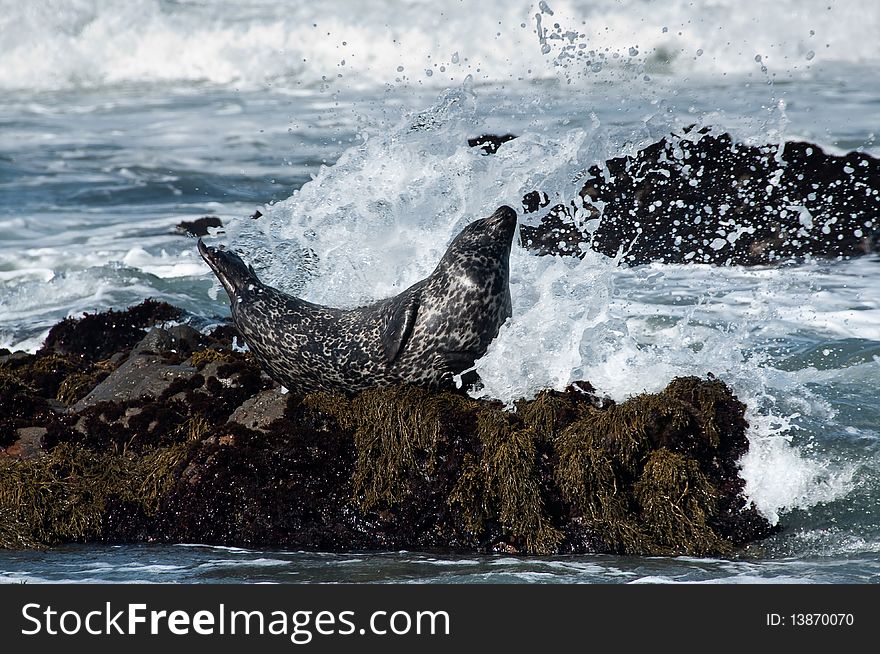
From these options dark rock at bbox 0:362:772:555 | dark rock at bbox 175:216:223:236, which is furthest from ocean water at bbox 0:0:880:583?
dark rock at bbox 175:216:223:236

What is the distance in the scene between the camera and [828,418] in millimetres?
7559

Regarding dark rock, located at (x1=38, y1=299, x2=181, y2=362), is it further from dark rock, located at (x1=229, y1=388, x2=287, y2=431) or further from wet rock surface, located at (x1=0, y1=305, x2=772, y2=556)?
dark rock, located at (x1=229, y1=388, x2=287, y2=431)

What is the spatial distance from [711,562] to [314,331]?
9.79 feet

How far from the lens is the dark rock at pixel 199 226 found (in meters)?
16.8

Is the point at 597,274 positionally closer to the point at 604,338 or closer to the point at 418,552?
the point at 604,338

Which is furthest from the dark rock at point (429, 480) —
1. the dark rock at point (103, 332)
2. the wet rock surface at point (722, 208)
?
the wet rock surface at point (722, 208)

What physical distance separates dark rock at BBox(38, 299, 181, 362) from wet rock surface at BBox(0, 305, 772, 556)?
3.17 meters

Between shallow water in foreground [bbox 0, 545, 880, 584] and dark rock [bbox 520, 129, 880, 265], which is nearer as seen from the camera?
shallow water in foreground [bbox 0, 545, 880, 584]

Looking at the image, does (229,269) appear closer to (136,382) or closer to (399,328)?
(136,382)

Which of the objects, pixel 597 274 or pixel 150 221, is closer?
pixel 597 274

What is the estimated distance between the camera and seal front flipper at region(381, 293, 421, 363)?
724 centimetres

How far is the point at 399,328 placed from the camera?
726 centimetres

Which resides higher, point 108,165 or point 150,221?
point 108,165

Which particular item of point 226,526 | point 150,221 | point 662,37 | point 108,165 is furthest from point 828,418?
point 662,37
